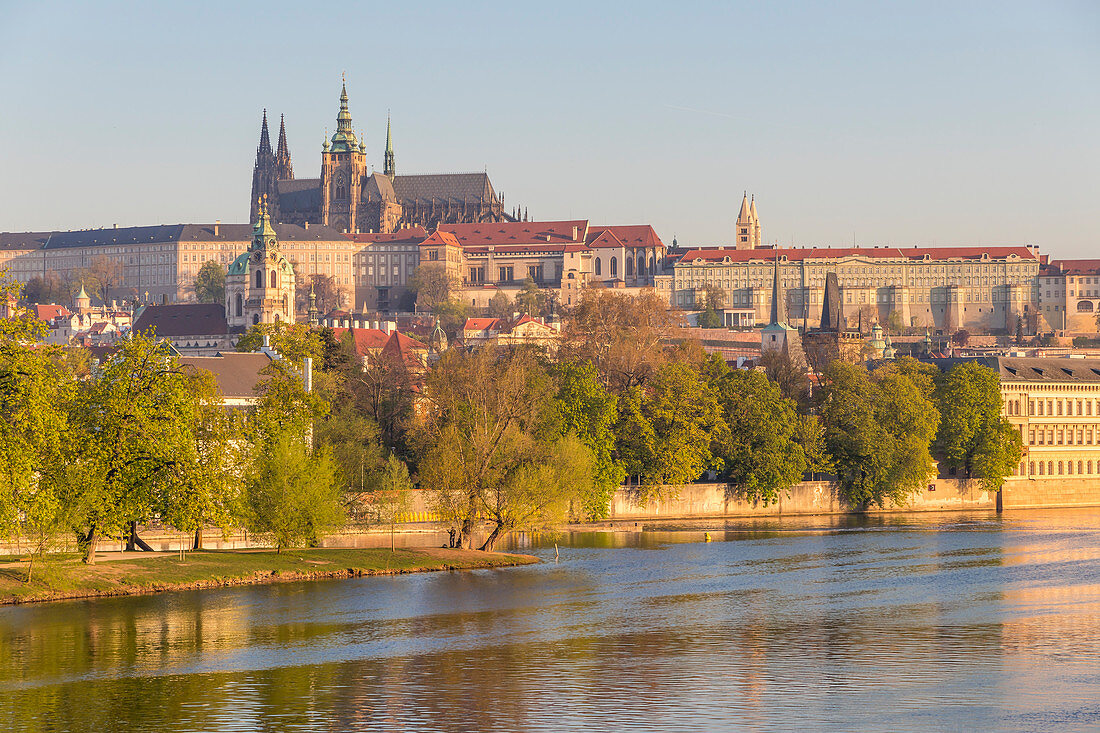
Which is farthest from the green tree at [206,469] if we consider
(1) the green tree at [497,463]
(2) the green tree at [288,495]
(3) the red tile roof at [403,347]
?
(3) the red tile roof at [403,347]

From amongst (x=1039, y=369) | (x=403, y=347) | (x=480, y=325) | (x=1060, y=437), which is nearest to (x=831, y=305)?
(x=480, y=325)

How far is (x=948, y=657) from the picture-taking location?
124 feet

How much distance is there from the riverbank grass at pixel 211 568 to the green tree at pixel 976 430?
1563 inches

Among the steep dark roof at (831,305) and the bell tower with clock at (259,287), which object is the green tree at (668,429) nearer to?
the bell tower with clock at (259,287)

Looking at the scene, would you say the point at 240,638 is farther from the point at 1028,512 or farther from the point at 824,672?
the point at 1028,512

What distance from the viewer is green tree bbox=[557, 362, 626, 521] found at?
2963 inches

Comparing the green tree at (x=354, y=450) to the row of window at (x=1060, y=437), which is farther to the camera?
the row of window at (x=1060, y=437)

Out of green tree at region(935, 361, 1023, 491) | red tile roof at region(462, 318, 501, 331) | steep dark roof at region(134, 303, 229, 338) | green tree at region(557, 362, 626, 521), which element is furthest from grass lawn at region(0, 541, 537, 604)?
red tile roof at region(462, 318, 501, 331)

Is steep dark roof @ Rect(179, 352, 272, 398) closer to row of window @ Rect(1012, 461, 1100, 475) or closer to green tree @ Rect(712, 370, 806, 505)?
green tree @ Rect(712, 370, 806, 505)

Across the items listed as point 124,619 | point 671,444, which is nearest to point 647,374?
point 671,444

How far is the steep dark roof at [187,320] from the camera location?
475ft

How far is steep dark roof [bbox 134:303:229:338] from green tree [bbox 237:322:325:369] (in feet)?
152

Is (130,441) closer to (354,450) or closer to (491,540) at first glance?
(491,540)

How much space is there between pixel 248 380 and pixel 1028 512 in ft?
146
